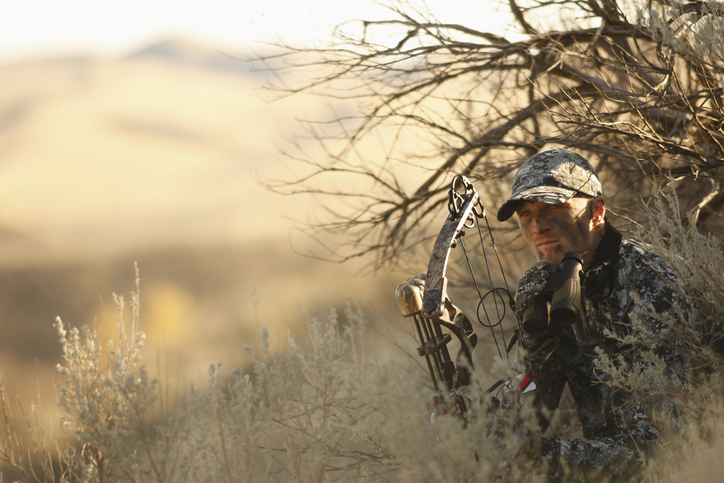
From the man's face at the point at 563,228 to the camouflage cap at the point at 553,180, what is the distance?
0.07m

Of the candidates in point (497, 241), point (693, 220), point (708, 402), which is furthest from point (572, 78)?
point (708, 402)

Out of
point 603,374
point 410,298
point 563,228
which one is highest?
point 563,228

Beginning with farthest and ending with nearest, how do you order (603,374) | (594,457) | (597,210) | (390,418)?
(597,210), (603,374), (390,418), (594,457)

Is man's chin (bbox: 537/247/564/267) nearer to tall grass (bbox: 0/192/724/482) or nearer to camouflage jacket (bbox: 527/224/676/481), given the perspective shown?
camouflage jacket (bbox: 527/224/676/481)

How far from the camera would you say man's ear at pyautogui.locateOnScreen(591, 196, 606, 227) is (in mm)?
3229

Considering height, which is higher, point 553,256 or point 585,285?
point 553,256

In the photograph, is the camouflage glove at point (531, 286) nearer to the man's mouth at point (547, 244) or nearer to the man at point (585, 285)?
the man at point (585, 285)

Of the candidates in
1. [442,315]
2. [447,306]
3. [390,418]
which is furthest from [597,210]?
[390,418]

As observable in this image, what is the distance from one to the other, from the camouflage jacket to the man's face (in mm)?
73

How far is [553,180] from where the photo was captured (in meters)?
3.19

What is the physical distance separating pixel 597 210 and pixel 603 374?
2.80 ft

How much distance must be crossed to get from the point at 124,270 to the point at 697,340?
15648mm

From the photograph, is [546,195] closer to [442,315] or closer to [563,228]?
[563,228]

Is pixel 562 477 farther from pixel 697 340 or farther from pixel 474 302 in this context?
pixel 474 302
